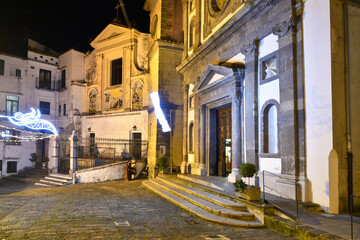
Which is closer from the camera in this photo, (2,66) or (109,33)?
(109,33)

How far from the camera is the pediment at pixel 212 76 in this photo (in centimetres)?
1162

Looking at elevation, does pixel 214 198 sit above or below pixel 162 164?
below

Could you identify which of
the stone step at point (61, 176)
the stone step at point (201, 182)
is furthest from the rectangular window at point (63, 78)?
the stone step at point (201, 182)

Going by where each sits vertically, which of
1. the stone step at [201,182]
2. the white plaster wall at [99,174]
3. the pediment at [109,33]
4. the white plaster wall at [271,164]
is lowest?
the white plaster wall at [99,174]

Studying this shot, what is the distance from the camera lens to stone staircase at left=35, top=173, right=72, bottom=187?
17.5m

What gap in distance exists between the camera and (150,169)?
17.5 m

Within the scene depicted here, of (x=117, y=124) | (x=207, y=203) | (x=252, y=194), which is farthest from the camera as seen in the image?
(x=117, y=124)

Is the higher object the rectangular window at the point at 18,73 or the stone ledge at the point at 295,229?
the rectangular window at the point at 18,73

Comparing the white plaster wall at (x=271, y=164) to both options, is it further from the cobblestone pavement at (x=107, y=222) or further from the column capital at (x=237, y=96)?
the cobblestone pavement at (x=107, y=222)

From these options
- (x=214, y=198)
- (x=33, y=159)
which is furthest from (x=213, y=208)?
(x=33, y=159)

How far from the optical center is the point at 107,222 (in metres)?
7.09

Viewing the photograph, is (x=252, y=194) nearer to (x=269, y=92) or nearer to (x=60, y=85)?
(x=269, y=92)

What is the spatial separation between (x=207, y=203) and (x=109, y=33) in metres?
19.0

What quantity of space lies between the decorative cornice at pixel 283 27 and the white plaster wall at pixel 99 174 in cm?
1261
